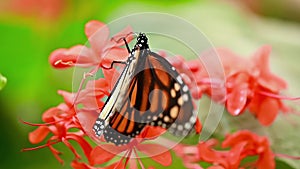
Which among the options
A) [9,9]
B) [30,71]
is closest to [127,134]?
[30,71]

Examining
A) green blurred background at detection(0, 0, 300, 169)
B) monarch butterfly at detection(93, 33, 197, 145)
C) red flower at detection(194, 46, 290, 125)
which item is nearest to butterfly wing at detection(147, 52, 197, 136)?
monarch butterfly at detection(93, 33, 197, 145)

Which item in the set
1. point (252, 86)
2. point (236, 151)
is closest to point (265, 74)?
point (252, 86)

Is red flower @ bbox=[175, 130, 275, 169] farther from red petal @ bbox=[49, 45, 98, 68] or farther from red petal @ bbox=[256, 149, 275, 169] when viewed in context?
red petal @ bbox=[49, 45, 98, 68]

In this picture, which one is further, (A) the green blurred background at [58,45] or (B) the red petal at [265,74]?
(A) the green blurred background at [58,45]

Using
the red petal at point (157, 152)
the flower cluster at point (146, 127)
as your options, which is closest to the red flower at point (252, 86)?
the flower cluster at point (146, 127)

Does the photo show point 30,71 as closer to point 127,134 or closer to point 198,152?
point 198,152

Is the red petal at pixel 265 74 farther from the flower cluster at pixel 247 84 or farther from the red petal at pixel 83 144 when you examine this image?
the red petal at pixel 83 144

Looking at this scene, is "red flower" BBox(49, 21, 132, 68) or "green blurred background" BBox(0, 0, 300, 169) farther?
"green blurred background" BBox(0, 0, 300, 169)
